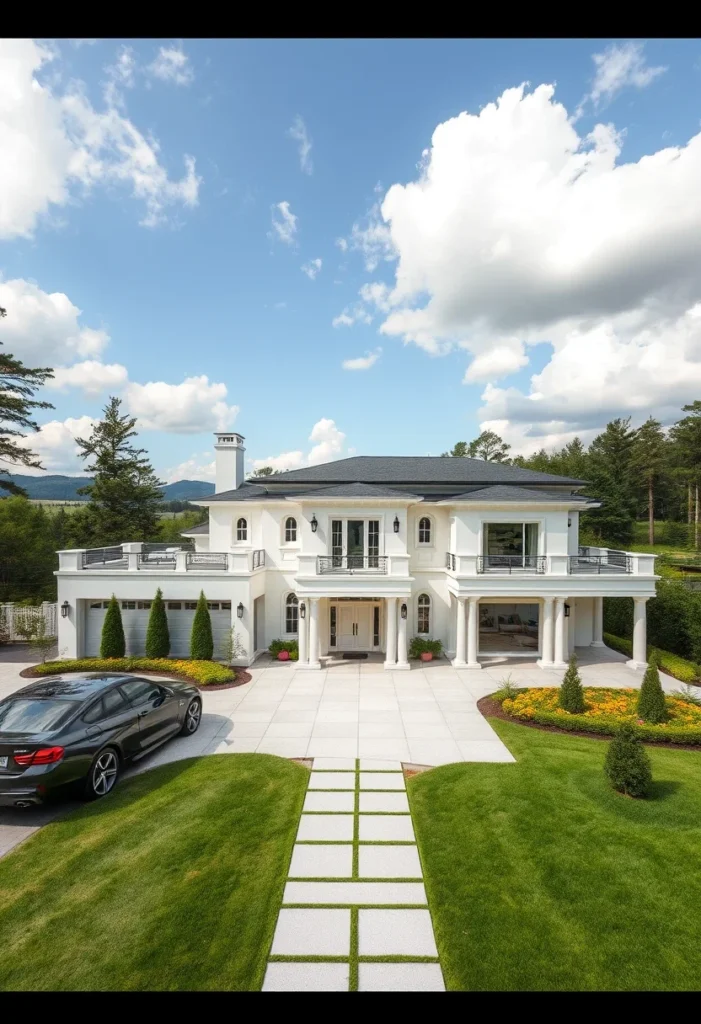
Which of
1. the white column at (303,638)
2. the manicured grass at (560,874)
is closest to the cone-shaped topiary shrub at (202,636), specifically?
the white column at (303,638)

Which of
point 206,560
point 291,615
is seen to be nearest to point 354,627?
point 291,615

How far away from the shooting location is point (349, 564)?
1731 centimetres

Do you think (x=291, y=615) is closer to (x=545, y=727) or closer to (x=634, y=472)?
(x=545, y=727)

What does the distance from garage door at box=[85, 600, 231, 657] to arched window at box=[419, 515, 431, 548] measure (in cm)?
723

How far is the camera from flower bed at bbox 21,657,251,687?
609 inches

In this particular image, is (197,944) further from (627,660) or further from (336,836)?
(627,660)

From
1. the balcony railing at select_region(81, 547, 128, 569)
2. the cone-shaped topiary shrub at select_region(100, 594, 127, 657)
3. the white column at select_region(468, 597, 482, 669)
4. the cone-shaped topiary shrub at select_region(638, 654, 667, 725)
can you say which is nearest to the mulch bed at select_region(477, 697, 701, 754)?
the cone-shaped topiary shrub at select_region(638, 654, 667, 725)

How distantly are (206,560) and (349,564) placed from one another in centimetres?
508

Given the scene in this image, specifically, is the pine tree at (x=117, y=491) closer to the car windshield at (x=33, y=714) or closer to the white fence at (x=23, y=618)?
the white fence at (x=23, y=618)

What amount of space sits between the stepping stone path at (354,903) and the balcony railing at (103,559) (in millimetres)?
12559

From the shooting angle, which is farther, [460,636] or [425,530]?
[425,530]

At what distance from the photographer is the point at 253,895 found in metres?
6.22

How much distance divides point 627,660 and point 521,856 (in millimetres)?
13519
